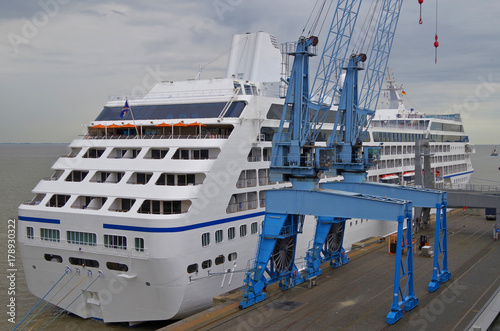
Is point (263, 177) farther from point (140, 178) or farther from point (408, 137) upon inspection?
point (408, 137)

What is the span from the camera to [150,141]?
77.6 ft

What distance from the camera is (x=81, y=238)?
72.1ft

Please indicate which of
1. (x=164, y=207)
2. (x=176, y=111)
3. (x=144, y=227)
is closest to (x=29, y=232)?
(x=144, y=227)

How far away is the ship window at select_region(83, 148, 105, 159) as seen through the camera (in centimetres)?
2552

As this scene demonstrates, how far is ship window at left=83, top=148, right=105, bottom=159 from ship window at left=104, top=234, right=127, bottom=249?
18.6 ft

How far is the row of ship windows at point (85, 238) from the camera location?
814 inches

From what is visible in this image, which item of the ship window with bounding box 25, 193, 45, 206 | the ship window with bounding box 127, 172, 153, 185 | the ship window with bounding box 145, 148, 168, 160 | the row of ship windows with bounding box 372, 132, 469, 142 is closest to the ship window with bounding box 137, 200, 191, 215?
the ship window with bounding box 127, 172, 153, 185

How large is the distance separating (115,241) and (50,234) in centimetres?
364

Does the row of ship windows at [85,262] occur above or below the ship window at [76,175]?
below

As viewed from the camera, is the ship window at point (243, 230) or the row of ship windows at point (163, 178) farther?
the ship window at point (243, 230)

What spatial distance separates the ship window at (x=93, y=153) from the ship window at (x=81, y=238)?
475cm

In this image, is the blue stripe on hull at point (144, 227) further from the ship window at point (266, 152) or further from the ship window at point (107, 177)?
the ship window at point (266, 152)

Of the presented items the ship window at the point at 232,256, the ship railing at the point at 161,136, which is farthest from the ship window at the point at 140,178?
the ship window at the point at 232,256

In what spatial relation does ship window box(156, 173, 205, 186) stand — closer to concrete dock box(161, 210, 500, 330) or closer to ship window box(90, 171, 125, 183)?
ship window box(90, 171, 125, 183)
